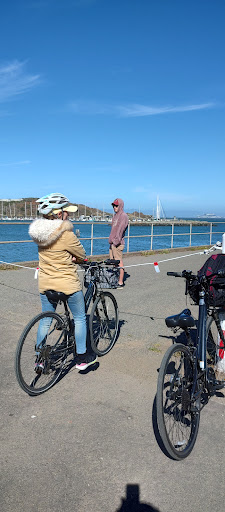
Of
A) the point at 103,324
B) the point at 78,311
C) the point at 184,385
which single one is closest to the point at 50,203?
the point at 78,311

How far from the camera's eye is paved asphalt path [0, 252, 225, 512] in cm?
258

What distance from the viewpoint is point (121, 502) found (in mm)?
2555

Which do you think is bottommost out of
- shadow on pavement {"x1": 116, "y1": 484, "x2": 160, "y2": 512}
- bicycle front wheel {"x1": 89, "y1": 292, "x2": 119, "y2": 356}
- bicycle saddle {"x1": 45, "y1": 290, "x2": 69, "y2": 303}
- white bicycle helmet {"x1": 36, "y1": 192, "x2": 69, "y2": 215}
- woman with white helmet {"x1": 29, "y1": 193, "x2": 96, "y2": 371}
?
shadow on pavement {"x1": 116, "y1": 484, "x2": 160, "y2": 512}

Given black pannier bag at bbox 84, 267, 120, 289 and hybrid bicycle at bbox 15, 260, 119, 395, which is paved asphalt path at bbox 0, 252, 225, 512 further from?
black pannier bag at bbox 84, 267, 120, 289

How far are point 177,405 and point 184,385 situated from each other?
148 millimetres

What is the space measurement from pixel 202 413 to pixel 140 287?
18.4 feet

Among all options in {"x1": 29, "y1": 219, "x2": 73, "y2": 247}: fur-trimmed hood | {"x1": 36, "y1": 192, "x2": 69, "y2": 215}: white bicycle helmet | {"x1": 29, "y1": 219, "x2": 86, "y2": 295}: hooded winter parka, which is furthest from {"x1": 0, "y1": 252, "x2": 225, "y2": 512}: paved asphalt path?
{"x1": 36, "y1": 192, "x2": 69, "y2": 215}: white bicycle helmet

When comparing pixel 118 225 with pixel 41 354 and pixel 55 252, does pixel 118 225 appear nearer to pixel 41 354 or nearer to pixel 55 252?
pixel 55 252

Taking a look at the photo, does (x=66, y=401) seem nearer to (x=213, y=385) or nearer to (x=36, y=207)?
(x=213, y=385)

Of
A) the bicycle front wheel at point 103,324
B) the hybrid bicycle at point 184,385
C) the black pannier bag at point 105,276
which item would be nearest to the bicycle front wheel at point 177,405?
the hybrid bicycle at point 184,385

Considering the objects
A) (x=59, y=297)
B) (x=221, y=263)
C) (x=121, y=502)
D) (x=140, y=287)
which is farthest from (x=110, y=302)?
(x=140, y=287)

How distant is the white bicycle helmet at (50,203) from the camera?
161 inches

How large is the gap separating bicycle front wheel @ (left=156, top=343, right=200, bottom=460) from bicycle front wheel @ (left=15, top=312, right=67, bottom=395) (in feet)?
4.31

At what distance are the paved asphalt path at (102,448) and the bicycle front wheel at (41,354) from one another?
12 cm
